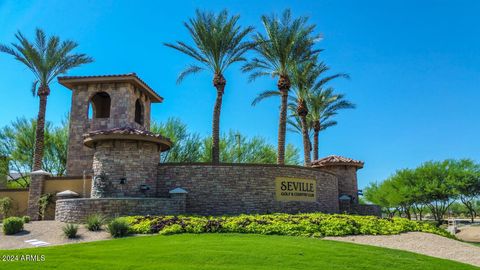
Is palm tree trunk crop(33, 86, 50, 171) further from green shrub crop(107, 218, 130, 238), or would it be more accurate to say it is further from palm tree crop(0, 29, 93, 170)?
green shrub crop(107, 218, 130, 238)

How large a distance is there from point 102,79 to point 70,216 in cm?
1018

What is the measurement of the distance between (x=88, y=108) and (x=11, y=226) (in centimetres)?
1126

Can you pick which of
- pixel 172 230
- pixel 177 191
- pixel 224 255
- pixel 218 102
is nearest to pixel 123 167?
pixel 177 191

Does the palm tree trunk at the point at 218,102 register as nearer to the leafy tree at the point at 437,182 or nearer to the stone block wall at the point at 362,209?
the stone block wall at the point at 362,209

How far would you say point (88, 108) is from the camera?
82.9 feet

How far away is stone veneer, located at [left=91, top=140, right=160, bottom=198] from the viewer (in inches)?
736

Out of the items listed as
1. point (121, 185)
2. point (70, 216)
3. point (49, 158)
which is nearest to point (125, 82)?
point (121, 185)

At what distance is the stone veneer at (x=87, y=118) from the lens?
24406mm

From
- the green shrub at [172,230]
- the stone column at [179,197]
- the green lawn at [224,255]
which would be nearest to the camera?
the green lawn at [224,255]

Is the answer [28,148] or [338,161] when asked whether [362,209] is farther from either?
[28,148]

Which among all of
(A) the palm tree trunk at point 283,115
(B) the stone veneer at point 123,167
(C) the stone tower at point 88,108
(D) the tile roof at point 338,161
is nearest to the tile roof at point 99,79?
(C) the stone tower at point 88,108

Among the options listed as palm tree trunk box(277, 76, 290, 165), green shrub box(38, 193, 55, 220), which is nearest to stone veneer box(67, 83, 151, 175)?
green shrub box(38, 193, 55, 220)

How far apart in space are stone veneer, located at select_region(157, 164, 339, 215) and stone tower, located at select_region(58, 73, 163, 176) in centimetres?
612

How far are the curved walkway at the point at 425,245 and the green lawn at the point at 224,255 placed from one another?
1335 millimetres
